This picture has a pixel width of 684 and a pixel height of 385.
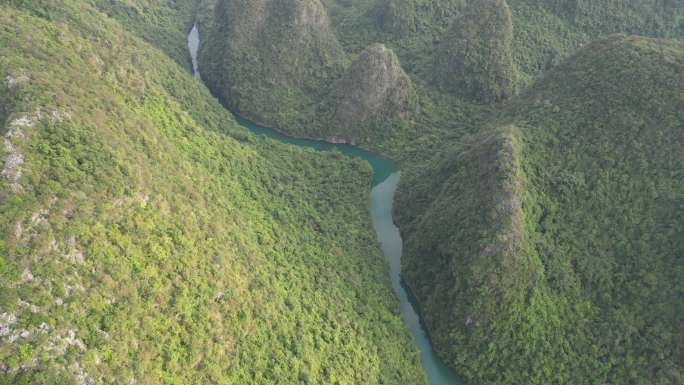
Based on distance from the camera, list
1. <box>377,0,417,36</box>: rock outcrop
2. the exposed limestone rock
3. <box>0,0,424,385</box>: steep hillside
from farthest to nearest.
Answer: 1. <box>377,0,417,36</box>: rock outcrop
2. the exposed limestone rock
3. <box>0,0,424,385</box>: steep hillside

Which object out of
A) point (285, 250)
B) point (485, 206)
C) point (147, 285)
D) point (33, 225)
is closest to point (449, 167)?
point (485, 206)

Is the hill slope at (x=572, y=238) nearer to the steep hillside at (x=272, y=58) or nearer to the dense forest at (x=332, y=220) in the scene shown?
the dense forest at (x=332, y=220)

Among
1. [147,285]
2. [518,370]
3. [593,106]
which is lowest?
[518,370]

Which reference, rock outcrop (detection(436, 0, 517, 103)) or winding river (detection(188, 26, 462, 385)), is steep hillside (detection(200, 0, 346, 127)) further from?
rock outcrop (detection(436, 0, 517, 103))

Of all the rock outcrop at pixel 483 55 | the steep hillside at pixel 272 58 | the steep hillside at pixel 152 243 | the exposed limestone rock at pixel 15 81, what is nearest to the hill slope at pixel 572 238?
the steep hillside at pixel 152 243

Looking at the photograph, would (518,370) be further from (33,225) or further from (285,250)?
(33,225)

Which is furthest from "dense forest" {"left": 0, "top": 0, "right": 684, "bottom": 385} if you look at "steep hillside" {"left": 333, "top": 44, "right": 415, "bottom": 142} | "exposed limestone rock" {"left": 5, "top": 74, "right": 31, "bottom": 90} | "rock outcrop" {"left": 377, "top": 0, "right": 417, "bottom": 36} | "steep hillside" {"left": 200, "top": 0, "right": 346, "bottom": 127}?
"rock outcrop" {"left": 377, "top": 0, "right": 417, "bottom": 36}

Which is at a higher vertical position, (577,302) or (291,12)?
(291,12)
